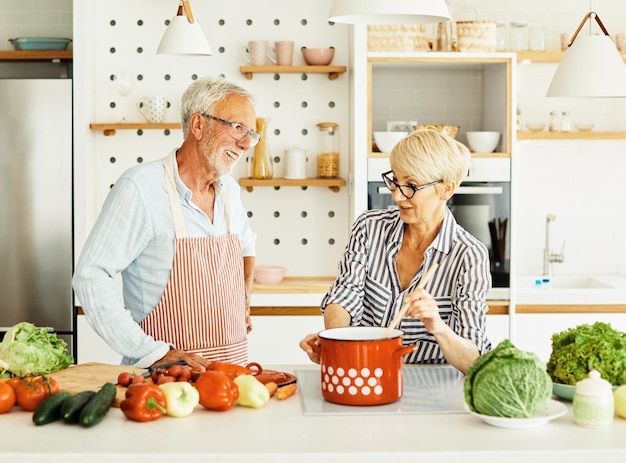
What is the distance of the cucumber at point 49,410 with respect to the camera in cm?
194

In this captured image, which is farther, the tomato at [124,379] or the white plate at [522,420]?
the tomato at [124,379]

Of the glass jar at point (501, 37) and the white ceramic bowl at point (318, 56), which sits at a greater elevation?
the glass jar at point (501, 37)

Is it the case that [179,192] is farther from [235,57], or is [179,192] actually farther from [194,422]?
[235,57]

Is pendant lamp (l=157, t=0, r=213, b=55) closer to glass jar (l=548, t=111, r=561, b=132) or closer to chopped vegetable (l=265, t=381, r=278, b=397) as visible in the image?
chopped vegetable (l=265, t=381, r=278, b=397)

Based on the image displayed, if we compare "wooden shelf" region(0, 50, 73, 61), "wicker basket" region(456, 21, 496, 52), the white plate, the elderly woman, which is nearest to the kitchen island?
the white plate

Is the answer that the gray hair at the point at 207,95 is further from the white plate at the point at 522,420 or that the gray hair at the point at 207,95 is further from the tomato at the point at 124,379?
the white plate at the point at 522,420

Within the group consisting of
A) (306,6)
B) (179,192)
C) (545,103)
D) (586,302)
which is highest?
(306,6)

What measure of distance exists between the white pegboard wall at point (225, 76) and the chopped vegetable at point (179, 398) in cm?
313

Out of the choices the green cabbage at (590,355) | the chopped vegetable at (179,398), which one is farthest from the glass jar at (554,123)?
the chopped vegetable at (179,398)

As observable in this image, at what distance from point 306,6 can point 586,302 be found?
217 centimetres

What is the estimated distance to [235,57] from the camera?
506 centimetres

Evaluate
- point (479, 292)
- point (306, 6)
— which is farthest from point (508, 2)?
point (479, 292)

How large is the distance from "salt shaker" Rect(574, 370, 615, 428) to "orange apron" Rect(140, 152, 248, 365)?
134 centimetres

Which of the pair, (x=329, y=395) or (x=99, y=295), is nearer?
(x=329, y=395)
